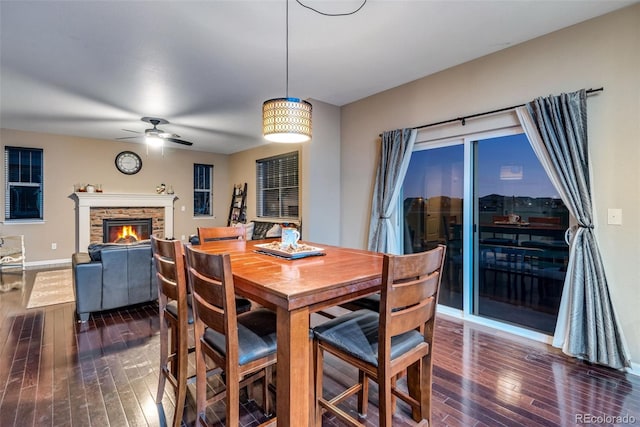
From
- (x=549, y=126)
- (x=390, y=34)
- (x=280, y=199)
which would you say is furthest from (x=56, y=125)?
(x=549, y=126)

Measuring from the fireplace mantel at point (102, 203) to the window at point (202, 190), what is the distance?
31.3 inches

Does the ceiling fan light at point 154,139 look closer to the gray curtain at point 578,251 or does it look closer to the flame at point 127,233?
the flame at point 127,233

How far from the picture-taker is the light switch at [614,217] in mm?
2400

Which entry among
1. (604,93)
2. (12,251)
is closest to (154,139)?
(12,251)

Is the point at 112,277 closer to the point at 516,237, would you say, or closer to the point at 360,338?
the point at 360,338

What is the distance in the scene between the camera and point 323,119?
444cm

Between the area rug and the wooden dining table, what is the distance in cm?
376

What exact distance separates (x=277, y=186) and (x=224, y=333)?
574 centimetres

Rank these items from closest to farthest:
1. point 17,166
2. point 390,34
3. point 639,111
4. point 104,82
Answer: point 639,111 < point 390,34 < point 104,82 < point 17,166

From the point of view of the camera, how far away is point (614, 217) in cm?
242

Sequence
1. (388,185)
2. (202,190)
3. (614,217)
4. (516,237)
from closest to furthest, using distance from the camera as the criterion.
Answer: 1. (614,217)
2. (516,237)
3. (388,185)
4. (202,190)

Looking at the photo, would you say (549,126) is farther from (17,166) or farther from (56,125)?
(17,166)

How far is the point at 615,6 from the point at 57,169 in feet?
27.6

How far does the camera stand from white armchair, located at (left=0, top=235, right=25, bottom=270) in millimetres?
5246
